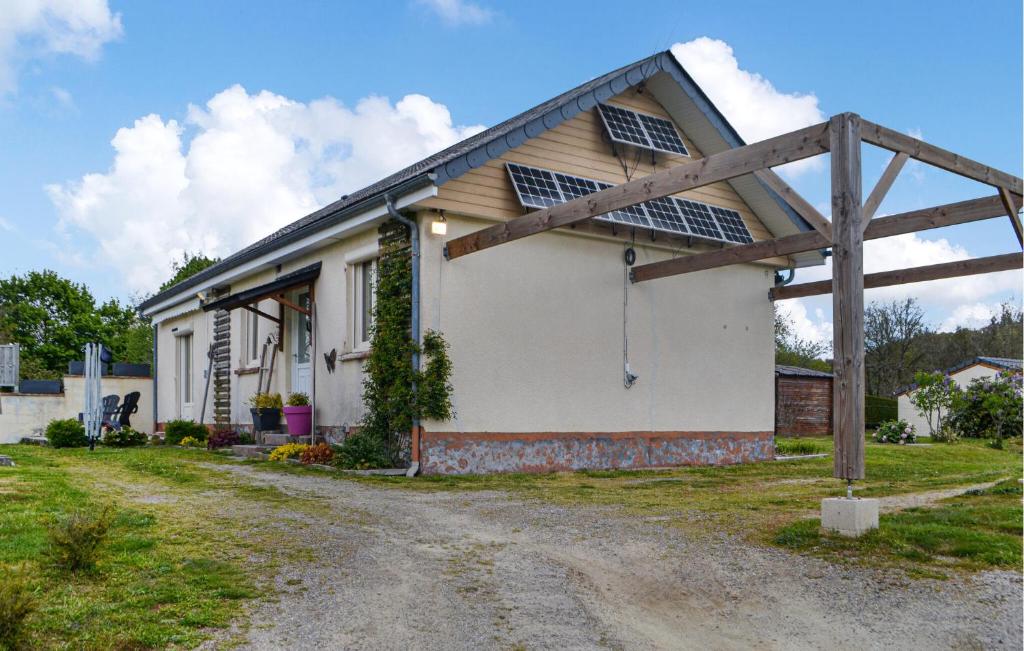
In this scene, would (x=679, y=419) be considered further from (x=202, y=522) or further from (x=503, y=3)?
(x=202, y=522)

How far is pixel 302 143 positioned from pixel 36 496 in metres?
10.7

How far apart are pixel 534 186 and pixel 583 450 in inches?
146

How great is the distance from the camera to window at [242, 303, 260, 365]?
15.5 meters

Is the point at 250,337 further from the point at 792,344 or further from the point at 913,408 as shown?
the point at 792,344

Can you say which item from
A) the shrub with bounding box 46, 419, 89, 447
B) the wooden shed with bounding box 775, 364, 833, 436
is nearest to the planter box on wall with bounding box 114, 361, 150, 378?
the shrub with bounding box 46, 419, 89, 447

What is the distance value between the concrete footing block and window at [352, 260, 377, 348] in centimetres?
737

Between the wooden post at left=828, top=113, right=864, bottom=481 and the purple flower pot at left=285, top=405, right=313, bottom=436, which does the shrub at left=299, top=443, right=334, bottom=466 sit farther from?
the wooden post at left=828, top=113, right=864, bottom=481

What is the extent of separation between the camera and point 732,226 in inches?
533

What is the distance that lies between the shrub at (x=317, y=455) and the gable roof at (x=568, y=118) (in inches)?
124

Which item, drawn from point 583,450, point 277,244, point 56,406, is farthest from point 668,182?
point 56,406

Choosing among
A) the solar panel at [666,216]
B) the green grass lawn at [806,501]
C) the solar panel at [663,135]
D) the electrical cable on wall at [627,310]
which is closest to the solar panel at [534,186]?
the electrical cable on wall at [627,310]

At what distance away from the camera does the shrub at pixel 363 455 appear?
10484 mm

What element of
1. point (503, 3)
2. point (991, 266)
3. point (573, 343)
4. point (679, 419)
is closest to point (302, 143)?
point (503, 3)

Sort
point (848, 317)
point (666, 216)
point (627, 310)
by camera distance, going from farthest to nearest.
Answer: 1. point (666, 216)
2. point (627, 310)
3. point (848, 317)
